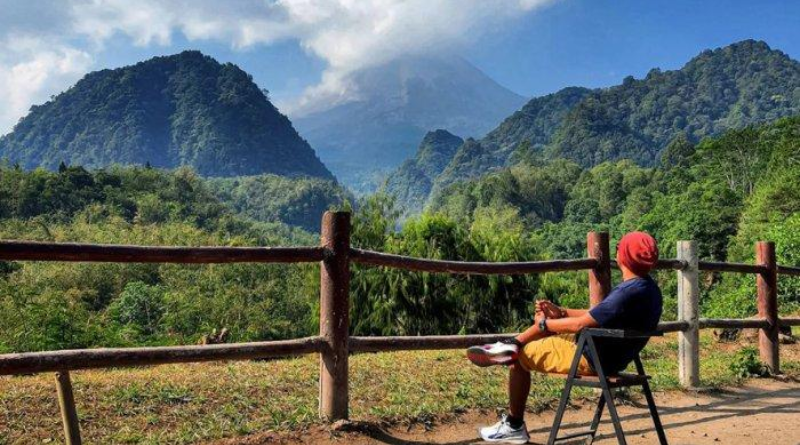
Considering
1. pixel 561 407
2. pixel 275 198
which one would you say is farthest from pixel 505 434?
pixel 275 198

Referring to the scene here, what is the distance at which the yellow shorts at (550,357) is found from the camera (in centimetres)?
392

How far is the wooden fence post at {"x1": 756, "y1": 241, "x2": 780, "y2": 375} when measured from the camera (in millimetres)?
7457

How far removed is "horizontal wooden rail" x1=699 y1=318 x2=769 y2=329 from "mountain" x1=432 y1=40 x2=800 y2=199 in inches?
4932

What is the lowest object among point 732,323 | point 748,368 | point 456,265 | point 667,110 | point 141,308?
point 141,308

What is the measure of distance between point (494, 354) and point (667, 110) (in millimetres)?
170728

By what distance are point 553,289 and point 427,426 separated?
35.6ft

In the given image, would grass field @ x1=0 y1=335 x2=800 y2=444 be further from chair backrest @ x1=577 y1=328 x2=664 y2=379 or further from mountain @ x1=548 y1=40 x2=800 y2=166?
mountain @ x1=548 y1=40 x2=800 y2=166

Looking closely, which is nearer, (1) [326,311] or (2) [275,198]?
(1) [326,311]

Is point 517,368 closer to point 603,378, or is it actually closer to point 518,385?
point 518,385

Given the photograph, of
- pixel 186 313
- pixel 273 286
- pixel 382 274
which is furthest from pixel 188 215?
pixel 382 274

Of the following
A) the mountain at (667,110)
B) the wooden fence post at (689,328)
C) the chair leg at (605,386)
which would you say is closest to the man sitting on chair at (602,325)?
the chair leg at (605,386)

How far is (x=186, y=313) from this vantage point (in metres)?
28.5

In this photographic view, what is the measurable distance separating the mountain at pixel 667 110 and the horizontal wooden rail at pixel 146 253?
12873 centimetres

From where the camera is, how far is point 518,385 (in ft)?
13.6
